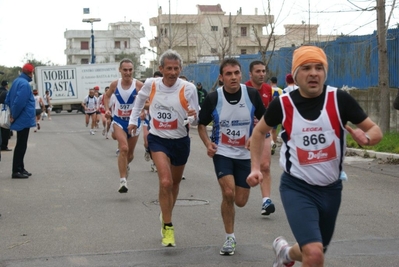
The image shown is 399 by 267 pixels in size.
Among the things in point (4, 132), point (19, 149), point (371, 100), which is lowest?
point (4, 132)

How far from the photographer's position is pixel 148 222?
376 inches

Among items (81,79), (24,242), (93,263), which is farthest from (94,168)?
(81,79)

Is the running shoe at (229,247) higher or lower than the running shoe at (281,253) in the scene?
lower

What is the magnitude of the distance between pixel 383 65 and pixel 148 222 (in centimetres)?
1169

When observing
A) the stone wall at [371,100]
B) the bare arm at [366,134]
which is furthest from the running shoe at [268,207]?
the stone wall at [371,100]

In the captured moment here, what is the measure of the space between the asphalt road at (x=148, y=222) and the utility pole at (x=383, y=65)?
437 centimetres

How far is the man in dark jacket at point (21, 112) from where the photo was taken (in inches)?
565

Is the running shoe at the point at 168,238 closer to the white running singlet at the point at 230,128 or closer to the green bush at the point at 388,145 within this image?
the white running singlet at the point at 230,128

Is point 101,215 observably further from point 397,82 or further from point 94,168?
point 397,82

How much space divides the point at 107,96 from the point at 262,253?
598cm

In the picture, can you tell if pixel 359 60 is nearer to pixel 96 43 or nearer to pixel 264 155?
pixel 264 155

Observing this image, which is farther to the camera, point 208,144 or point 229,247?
point 208,144

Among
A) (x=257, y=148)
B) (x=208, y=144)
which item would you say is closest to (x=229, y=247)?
(x=208, y=144)

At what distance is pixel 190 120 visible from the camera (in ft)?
27.0
